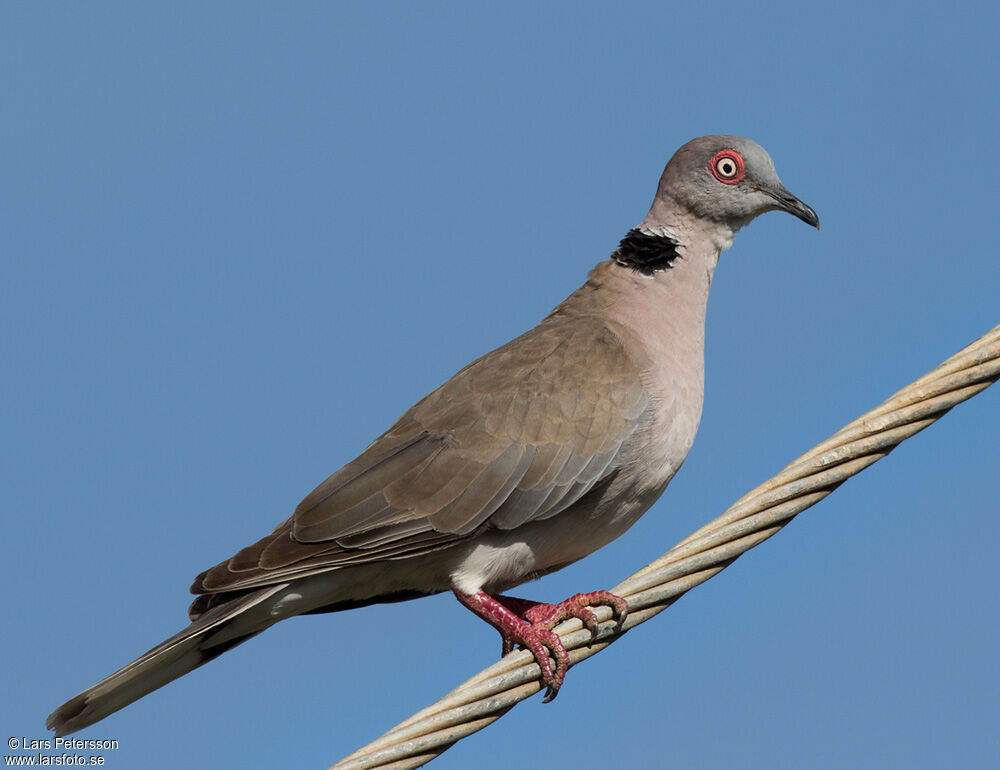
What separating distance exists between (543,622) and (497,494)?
570 mm

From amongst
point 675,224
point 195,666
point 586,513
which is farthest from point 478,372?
point 195,666

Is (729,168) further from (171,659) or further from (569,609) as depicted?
(171,659)

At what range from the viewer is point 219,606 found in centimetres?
501

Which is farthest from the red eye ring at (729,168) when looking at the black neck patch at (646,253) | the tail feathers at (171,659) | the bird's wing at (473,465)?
the tail feathers at (171,659)

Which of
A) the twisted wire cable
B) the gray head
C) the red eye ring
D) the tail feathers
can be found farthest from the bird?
the twisted wire cable

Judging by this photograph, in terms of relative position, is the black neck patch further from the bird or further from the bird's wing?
the bird's wing

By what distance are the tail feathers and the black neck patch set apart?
2404 millimetres

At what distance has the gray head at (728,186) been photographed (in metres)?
6.20

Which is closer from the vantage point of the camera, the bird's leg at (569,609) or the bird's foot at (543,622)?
the bird's leg at (569,609)

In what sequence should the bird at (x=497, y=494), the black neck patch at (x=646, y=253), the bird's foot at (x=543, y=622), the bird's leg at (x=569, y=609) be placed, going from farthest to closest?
1. the black neck patch at (x=646, y=253)
2. the bird at (x=497, y=494)
3. the bird's foot at (x=543, y=622)
4. the bird's leg at (x=569, y=609)

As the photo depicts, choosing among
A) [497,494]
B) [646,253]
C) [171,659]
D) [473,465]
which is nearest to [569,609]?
[497,494]

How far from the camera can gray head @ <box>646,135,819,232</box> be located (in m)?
6.20

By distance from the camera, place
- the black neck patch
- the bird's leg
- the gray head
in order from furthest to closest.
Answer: the gray head
the black neck patch
the bird's leg

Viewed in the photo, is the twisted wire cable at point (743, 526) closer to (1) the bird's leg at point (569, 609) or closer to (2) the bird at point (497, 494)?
(1) the bird's leg at point (569, 609)
